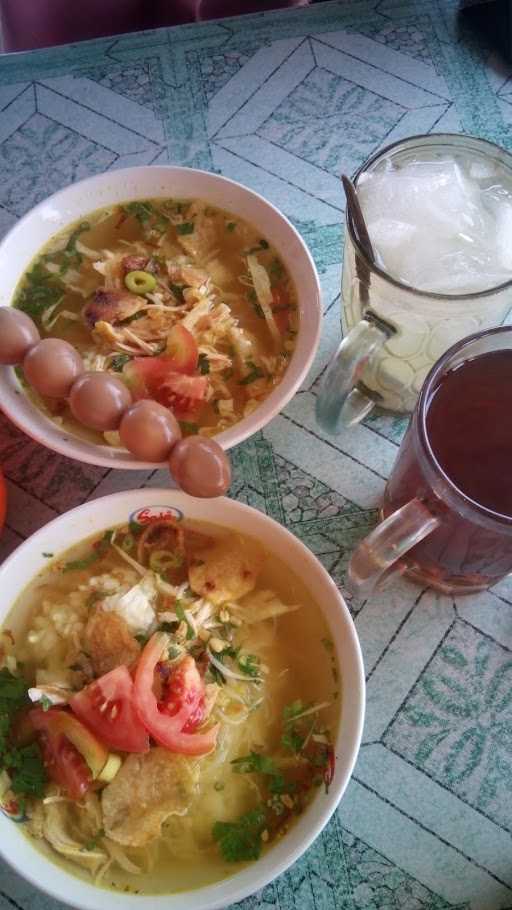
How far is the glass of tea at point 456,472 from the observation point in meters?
0.86

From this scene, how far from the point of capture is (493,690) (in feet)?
3.41

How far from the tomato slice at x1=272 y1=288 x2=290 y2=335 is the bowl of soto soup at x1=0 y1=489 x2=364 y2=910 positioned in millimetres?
286

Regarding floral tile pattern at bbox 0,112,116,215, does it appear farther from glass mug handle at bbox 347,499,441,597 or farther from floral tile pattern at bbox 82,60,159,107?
glass mug handle at bbox 347,499,441,597

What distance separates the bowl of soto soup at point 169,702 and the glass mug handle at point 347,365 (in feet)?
0.52

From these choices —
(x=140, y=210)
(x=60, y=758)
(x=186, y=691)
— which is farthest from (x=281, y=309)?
(x=60, y=758)

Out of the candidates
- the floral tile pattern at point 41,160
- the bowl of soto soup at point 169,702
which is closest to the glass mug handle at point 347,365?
the bowl of soto soup at point 169,702

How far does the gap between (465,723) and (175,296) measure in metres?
0.67

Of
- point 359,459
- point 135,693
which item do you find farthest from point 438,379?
point 135,693

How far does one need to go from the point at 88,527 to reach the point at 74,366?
0.19m

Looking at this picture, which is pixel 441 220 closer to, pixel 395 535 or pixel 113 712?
pixel 395 535

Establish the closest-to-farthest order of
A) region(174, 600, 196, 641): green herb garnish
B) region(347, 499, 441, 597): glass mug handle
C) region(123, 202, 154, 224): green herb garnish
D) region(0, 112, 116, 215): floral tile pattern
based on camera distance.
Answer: region(347, 499, 441, 597): glass mug handle, region(174, 600, 196, 641): green herb garnish, region(123, 202, 154, 224): green herb garnish, region(0, 112, 116, 215): floral tile pattern

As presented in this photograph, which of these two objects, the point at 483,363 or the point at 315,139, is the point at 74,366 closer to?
the point at 483,363

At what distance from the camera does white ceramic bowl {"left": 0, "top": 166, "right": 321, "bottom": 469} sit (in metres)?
1.02

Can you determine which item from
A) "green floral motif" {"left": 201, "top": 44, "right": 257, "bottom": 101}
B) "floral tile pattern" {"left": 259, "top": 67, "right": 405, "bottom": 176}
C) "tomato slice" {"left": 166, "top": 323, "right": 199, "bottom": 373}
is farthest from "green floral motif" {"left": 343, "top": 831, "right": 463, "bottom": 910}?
"green floral motif" {"left": 201, "top": 44, "right": 257, "bottom": 101}
